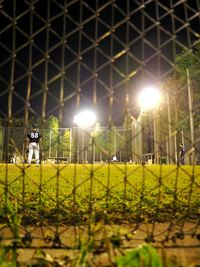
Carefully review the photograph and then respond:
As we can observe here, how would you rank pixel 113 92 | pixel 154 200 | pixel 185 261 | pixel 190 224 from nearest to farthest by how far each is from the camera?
1. pixel 185 261
2. pixel 113 92
3. pixel 190 224
4. pixel 154 200

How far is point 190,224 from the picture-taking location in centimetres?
219

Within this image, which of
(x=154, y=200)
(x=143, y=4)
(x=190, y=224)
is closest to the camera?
(x=143, y=4)

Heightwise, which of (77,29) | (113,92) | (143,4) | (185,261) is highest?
(143,4)

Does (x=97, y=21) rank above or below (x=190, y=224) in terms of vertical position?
above

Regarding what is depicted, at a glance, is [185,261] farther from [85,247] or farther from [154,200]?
[154,200]

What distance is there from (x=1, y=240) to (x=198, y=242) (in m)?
1.04

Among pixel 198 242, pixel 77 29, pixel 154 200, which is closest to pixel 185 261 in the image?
pixel 198 242

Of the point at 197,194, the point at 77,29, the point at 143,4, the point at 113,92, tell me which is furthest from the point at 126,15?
the point at 197,194

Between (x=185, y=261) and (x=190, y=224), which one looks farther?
(x=190, y=224)

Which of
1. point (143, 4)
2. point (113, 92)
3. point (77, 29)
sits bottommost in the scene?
point (113, 92)

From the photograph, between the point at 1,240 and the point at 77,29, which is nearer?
the point at 1,240

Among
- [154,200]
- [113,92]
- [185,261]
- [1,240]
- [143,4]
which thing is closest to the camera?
[185,261]

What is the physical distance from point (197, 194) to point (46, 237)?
2.38 metres

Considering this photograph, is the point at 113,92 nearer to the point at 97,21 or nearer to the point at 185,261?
the point at 97,21
